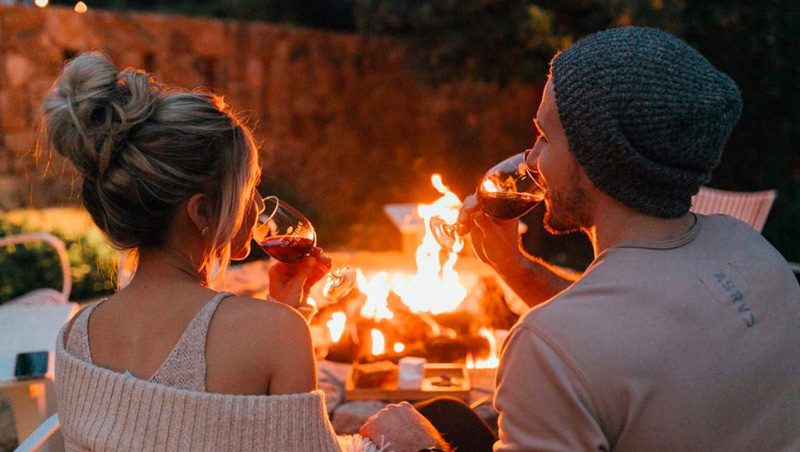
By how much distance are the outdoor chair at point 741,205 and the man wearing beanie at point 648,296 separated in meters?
4.27

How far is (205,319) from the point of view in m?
1.71

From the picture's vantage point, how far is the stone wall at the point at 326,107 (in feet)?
24.7

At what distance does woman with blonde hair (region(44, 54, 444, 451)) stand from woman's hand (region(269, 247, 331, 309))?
0.51 m

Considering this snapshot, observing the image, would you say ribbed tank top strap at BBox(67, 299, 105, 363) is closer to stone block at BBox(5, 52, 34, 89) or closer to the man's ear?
the man's ear

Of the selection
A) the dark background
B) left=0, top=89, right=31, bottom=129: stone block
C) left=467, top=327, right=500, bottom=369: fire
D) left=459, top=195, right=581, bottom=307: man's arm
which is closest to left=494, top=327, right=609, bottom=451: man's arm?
left=459, top=195, right=581, bottom=307: man's arm

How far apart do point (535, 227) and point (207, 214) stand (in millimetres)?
6168

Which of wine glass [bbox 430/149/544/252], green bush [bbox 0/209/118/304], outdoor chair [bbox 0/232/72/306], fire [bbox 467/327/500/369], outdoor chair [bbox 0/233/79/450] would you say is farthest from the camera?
green bush [bbox 0/209/118/304]

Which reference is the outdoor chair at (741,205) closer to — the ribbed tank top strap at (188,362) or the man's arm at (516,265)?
the man's arm at (516,265)

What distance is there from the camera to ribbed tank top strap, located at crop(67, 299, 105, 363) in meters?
1.81

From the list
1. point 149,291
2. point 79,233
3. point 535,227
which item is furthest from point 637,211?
point 535,227

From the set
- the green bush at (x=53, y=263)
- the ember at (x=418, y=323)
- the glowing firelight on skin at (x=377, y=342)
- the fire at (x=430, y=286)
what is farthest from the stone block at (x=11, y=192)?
the glowing firelight on skin at (x=377, y=342)

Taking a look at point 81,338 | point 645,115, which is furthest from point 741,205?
point 81,338

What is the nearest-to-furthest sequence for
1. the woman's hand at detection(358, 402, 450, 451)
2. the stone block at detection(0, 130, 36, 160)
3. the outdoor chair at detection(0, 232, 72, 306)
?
the woman's hand at detection(358, 402, 450, 451)
the outdoor chair at detection(0, 232, 72, 306)
the stone block at detection(0, 130, 36, 160)

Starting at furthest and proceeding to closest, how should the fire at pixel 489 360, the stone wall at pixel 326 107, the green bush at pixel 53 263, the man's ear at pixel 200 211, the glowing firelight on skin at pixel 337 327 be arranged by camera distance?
the stone wall at pixel 326 107, the green bush at pixel 53 263, the glowing firelight on skin at pixel 337 327, the fire at pixel 489 360, the man's ear at pixel 200 211
